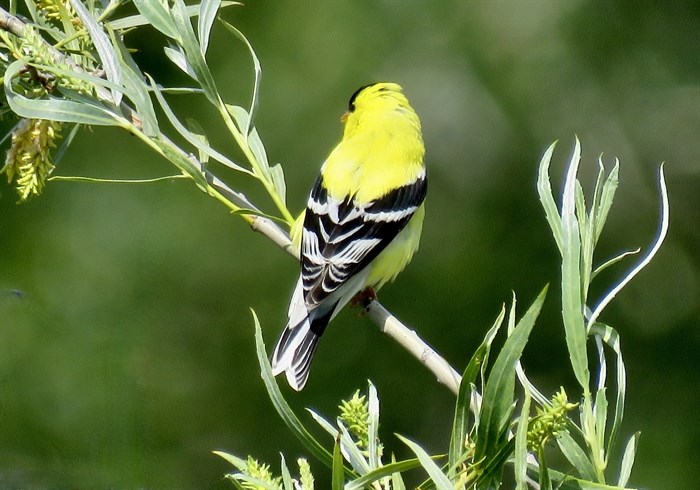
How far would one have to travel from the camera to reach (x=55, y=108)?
146cm

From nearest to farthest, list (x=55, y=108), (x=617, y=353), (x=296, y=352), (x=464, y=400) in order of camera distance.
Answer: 1. (x=464, y=400)
2. (x=617, y=353)
3. (x=55, y=108)
4. (x=296, y=352)

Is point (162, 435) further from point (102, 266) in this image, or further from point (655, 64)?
point (655, 64)

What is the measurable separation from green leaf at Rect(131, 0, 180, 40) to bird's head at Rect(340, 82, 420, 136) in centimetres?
159

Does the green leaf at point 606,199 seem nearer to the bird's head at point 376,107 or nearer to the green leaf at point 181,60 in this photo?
the green leaf at point 181,60

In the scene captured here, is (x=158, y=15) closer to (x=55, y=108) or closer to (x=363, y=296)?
(x=55, y=108)

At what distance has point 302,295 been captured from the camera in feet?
8.40

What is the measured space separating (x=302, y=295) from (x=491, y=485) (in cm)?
145

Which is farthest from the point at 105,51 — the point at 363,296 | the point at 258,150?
the point at 363,296

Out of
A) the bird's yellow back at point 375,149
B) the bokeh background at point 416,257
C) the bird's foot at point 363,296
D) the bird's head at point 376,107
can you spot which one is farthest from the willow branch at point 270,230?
the bokeh background at point 416,257

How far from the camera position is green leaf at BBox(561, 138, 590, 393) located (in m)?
1.23

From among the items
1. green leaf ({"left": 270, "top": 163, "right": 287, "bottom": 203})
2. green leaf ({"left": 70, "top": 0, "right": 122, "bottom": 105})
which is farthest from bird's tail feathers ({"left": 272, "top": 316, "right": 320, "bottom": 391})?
green leaf ({"left": 70, "top": 0, "right": 122, "bottom": 105})

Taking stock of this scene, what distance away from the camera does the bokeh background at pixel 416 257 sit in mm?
4457

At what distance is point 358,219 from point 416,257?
198 cm

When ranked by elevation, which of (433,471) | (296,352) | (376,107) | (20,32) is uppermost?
(376,107)
